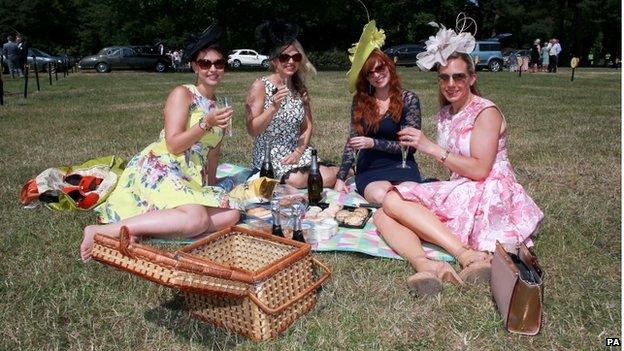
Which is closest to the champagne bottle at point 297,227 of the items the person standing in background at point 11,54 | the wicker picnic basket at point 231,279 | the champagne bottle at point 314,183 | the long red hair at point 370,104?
the wicker picnic basket at point 231,279

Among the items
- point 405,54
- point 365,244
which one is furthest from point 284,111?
point 405,54

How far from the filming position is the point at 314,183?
202 inches

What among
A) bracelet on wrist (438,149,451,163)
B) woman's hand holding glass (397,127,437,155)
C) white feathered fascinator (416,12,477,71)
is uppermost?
white feathered fascinator (416,12,477,71)

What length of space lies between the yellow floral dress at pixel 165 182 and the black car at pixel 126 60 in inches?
1217

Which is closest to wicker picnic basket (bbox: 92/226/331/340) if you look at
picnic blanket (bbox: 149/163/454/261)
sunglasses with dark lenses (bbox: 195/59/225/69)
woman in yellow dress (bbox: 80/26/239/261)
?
woman in yellow dress (bbox: 80/26/239/261)

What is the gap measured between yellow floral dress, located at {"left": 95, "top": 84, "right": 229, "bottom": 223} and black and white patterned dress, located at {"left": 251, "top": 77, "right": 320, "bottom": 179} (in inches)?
46.6

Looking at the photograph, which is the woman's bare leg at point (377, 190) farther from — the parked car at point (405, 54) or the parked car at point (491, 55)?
the parked car at point (405, 54)

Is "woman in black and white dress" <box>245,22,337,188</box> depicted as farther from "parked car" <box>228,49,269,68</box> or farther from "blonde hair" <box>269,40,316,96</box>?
"parked car" <box>228,49,269,68</box>

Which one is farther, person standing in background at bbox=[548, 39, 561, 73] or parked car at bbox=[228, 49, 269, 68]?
parked car at bbox=[228, 49, 269, 68]

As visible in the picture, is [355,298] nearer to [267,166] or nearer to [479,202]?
[479,202]

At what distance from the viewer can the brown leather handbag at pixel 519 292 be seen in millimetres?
2760

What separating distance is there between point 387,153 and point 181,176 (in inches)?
80.0

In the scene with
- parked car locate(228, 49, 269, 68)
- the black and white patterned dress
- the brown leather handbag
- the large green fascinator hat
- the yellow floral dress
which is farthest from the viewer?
parked car locate(228, 49, 269, 68)

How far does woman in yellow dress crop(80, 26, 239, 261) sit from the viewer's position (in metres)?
4.01
